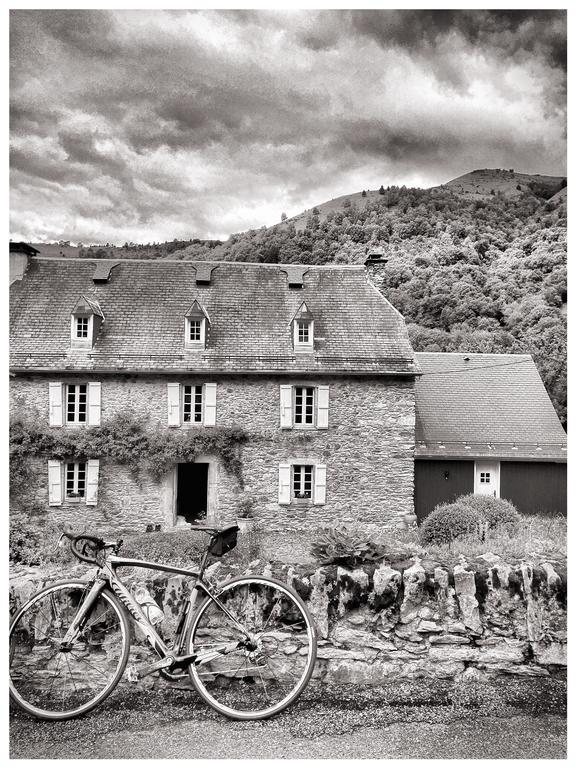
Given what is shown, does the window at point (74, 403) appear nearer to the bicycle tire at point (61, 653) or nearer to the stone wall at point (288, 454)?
the stone wall at point (288, 454)

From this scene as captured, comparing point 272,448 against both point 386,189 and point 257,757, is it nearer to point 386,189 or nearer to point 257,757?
point 386,189

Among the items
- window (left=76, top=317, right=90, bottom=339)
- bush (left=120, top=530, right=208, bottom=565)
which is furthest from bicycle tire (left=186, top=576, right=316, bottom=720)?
window (left=76, top=317, right=90, bottom=339)

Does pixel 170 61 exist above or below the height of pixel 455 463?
above

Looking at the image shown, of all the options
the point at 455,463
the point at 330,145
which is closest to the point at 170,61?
the point at 330,145

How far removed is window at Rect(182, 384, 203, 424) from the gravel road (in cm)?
754

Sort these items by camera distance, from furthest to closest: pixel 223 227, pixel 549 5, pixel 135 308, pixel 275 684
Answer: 1. pixel 135 308
2. pixel 223 227
3. pixel 549 5
4. pixel 275 684

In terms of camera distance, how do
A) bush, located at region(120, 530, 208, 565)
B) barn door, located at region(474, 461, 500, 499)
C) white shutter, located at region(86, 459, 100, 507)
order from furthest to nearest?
barn door, located at region(474, 461, 500, 499), white shutter, located at region(86, 459, 100, 507), bush, located at region(120, 530, 208, 565)

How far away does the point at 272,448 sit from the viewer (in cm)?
1041

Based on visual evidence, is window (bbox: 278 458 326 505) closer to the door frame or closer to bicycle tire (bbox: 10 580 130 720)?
the door frame

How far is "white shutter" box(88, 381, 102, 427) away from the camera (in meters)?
10.0

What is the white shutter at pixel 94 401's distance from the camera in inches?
395

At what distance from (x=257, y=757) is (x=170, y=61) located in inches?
209
